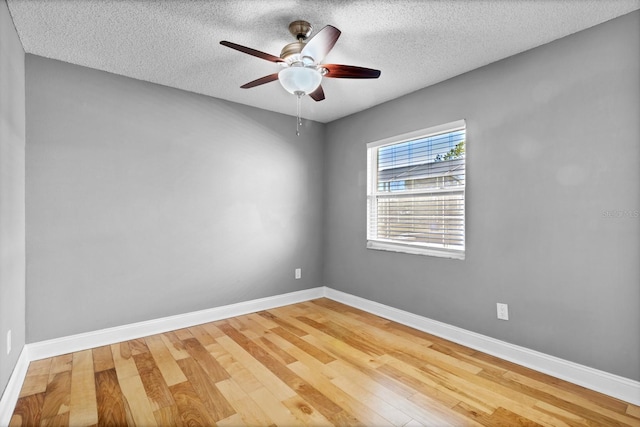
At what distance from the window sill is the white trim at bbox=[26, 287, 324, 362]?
123cm

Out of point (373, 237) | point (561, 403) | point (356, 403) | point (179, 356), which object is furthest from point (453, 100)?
point (179, 356)

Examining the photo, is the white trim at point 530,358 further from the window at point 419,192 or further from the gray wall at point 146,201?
the gray wall at point 146,201

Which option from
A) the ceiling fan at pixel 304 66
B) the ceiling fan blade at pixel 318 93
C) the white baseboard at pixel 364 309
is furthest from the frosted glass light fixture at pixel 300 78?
the white baseboard at pixel 364 309

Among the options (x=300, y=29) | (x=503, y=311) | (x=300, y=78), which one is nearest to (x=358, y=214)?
(x=503, y=311)

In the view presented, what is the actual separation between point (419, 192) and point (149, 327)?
9.82ft

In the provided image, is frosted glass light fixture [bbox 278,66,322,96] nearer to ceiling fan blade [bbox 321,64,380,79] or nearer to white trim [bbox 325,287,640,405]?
ceiling fan blade [bbox 321,64,380,79]

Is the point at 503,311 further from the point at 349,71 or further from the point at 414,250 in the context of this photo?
the point at 349,71

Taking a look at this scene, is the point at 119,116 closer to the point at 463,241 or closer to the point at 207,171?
the point at 207,171

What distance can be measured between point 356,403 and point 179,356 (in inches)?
59.9

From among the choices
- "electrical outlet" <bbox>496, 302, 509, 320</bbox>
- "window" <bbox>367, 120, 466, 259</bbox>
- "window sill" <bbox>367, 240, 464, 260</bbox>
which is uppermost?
"window" <bbox>367, 120, 466, 259</bbox>

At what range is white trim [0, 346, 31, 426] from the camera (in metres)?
1.78

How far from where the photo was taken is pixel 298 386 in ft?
7.14

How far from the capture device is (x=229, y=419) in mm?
1825

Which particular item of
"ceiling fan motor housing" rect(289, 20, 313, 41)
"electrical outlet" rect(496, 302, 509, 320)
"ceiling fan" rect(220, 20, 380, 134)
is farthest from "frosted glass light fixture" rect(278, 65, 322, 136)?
"electrical outlet" rect(496, 302, 509, 320)
